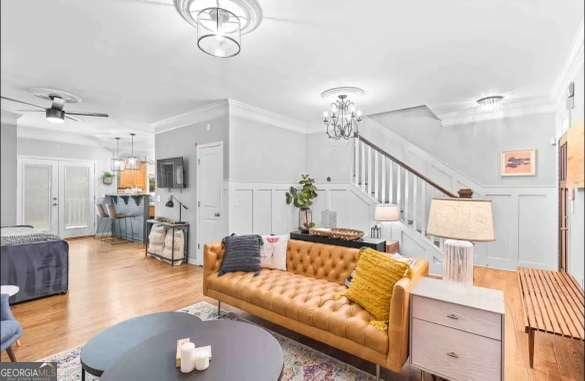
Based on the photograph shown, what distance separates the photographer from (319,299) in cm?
233

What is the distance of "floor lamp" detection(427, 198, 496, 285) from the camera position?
1.78 metres

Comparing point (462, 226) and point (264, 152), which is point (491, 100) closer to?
point (462, 226)

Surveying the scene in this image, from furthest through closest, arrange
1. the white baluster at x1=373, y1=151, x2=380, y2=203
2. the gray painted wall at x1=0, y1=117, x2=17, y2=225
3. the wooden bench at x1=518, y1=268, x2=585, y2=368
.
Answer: the white baluster at x1=373, y1=151, x2=380, y2=203, the wooden bench at x1=518, y1=268, x2=585, y2=368, the gray painted wall at x1=0, y1=117, x2=17, y2=225

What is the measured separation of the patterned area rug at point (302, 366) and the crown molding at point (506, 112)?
14.4ft

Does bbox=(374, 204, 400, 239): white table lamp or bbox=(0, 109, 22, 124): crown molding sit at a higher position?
bbox=(0, 109, 22, 124): crown molding

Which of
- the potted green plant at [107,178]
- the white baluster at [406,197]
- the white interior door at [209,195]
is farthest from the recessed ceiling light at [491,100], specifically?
the potted green plant at [107,178]

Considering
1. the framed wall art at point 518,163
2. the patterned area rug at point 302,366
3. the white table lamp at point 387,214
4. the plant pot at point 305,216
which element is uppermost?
the framed wall art at point 518,163

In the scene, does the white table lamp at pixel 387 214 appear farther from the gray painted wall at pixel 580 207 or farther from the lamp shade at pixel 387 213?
the gray painted wall at pixel 580 207

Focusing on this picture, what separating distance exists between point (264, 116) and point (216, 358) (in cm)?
421

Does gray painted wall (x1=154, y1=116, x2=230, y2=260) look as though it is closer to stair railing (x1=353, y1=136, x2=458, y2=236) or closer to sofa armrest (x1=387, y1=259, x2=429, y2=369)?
stair railing (x1=353, y1=136, x2=458, y2=236)

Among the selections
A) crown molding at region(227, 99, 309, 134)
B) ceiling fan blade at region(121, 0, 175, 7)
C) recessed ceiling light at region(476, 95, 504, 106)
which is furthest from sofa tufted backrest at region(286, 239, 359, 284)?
recessed ceiling light at region(476, 95, 504, 106)

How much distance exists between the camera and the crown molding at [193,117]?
15.4 feet

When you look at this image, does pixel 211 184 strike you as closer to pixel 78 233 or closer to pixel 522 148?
pixel 78 233

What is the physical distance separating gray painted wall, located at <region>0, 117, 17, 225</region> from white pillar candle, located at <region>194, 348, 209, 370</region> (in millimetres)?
1085
